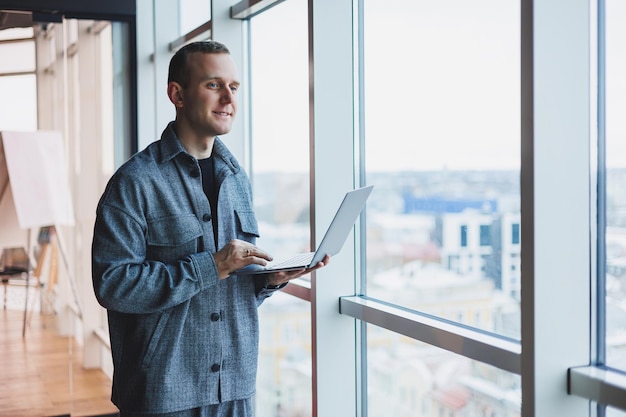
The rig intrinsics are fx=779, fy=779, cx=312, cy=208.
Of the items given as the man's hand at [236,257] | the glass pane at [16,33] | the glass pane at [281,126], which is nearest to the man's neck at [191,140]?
the man's hand at [236,257]

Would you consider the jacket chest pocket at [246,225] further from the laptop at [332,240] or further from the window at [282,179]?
the window at [282,179]

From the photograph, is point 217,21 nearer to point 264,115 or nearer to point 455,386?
point 264,115

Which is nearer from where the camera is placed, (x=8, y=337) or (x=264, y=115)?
(x=264, y=115)

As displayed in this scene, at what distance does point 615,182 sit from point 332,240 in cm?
70

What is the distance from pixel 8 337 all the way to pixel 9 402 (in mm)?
382

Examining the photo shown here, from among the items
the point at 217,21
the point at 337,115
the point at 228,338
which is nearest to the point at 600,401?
the point at 228,338

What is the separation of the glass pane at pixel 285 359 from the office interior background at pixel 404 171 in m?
0.01

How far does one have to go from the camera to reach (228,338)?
2.16 m

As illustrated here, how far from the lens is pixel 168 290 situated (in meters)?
2.01

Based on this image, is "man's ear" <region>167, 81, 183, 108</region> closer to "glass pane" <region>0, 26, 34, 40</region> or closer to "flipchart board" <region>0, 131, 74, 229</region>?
"flipchart board" <region>0, 131, 74, 229</region>

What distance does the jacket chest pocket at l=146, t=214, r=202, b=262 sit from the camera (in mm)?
2084

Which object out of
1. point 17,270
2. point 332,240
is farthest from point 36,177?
point 332,240

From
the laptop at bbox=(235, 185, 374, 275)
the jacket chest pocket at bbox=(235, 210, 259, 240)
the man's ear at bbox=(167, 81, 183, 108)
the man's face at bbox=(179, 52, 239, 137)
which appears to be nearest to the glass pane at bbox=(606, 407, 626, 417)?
the laptop at bbox=(235, 185, 374, 275)

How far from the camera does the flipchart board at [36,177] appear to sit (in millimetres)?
4340
